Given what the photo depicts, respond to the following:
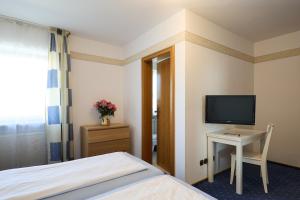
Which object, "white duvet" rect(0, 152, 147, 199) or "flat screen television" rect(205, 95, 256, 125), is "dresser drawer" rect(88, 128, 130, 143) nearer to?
"white duvet" rect(0, 152, 147, 199)

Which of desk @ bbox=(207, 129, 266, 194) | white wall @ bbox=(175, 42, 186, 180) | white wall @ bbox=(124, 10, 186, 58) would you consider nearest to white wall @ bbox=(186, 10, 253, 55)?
white wall @ bbox=(124, 10, 186, 58)

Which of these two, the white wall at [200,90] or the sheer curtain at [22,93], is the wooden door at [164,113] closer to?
the white wall at [200,90]

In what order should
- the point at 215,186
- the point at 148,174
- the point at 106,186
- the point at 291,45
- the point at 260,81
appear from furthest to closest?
the point at 260,81 → the point at 291,45 → the point at 215,186 → the point at 148,174 → the point at 106,186

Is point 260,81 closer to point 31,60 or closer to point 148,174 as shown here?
point 148,174

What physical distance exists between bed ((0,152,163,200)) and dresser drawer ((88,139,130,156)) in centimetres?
120

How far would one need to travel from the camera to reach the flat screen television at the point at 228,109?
2.31 meters

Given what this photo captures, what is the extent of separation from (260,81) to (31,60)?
4156mm

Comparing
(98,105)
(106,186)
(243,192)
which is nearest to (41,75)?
(98,105)

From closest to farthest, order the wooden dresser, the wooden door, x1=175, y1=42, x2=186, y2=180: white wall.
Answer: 1. x1=175, y1=42, x2=186, y2=180: white wall
2. the wooden dresser
3. the wooden door

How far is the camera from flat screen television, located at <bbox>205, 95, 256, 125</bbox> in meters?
2.31

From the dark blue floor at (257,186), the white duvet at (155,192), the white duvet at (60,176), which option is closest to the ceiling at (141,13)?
the white duvet at (60,176)

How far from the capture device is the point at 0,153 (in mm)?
2369

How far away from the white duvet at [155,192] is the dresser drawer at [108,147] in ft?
6.12

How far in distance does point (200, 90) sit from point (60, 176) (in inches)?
77.1
